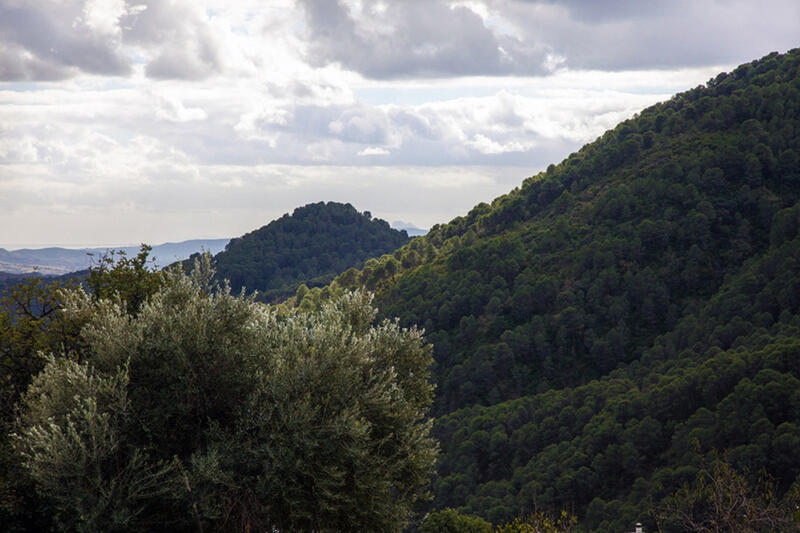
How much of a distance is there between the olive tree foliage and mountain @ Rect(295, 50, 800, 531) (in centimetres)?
3526

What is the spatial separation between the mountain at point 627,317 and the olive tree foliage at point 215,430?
116 ft

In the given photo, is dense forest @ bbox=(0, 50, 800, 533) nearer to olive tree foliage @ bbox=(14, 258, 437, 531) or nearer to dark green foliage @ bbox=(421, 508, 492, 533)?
olive tree foliage @ bbox=(14, 258, 437, 531)

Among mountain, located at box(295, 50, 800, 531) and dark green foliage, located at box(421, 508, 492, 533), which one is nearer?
dark green foliage, located at box(421, 508, 492, 533)

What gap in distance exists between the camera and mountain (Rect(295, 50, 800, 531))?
173 ft

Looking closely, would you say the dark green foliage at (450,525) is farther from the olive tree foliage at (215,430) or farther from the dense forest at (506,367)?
the olive tree foliage at (215,430)

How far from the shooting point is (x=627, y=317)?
83.5m

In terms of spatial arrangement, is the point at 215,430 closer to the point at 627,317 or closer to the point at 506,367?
the point at 506,367

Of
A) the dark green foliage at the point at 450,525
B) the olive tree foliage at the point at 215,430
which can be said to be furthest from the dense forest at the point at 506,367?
the dark green foliage at the point at 450,525

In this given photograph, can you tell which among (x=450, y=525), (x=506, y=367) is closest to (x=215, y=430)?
(x=450, y=525)

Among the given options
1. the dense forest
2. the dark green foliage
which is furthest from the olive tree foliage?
the dark green foliage

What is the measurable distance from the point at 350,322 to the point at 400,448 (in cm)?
404

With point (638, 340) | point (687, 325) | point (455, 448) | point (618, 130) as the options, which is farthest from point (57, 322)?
point (618, 130)

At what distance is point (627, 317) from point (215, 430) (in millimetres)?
76696

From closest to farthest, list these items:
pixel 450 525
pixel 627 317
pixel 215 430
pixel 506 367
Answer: pixel 215 430, pixel 450 525, pixel 506 367, pixel 627 317
